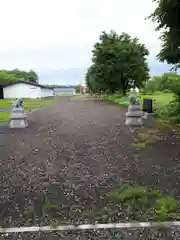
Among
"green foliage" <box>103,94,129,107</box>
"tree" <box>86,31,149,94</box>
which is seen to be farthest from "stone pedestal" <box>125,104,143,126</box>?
"tree" <box>86,31,149,94</box>

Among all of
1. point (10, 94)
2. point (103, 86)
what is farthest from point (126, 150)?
point (10, 94)

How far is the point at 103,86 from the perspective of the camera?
43188mm

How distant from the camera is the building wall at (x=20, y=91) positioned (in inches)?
2020

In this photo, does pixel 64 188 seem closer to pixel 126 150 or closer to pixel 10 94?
pixel 126 150

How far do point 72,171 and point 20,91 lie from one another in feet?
156

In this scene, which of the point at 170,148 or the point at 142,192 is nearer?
the point at 142,192

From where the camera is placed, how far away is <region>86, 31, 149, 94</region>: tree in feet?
128

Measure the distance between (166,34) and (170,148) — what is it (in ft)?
14.7

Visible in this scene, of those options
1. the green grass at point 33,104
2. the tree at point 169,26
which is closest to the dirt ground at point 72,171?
the tree at point 169,26

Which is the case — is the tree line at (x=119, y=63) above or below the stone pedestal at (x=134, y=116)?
above

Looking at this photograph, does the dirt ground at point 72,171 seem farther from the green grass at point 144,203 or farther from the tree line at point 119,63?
the tree line at point 119,63

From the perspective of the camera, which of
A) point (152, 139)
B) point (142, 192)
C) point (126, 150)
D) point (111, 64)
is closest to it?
point (142, 192)

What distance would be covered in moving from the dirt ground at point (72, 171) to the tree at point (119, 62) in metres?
30.0

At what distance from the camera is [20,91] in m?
51.5
